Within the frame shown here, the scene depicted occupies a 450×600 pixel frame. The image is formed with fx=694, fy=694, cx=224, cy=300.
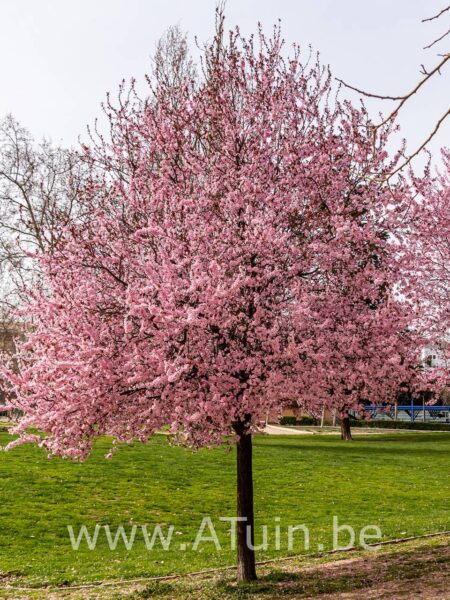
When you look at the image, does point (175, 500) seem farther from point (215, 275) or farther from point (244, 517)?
point (215, 275)

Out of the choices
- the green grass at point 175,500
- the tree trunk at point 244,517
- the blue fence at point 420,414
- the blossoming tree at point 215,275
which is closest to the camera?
the blossoming tree at point 215,275

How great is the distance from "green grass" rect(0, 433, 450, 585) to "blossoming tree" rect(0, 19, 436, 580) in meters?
3.43

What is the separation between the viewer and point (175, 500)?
58.6 ft

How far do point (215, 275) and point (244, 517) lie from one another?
158 inches

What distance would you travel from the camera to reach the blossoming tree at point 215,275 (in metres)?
8.10

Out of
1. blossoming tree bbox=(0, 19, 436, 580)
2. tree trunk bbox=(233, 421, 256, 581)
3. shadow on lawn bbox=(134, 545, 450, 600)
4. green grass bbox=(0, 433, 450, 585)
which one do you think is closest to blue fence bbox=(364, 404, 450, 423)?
green grass bbox=(0, 433, 450, 585)

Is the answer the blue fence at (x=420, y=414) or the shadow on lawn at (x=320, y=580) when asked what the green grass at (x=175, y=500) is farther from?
the blue fence at (x=420, y=414)

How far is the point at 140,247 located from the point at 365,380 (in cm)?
338

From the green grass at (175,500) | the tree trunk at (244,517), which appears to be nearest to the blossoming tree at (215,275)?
the tree trunk at (244,517)

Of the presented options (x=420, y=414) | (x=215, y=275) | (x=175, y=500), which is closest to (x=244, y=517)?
(x=215, y=275)

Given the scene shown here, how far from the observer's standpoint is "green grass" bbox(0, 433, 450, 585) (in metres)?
12.4

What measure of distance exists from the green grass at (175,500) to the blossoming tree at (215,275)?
11.2 feet

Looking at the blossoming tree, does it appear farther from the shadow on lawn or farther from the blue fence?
the blue fence

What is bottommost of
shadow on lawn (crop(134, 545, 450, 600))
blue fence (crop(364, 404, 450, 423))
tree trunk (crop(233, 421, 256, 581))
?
shadow on lawn (crop(134, 545, 450, 600))
